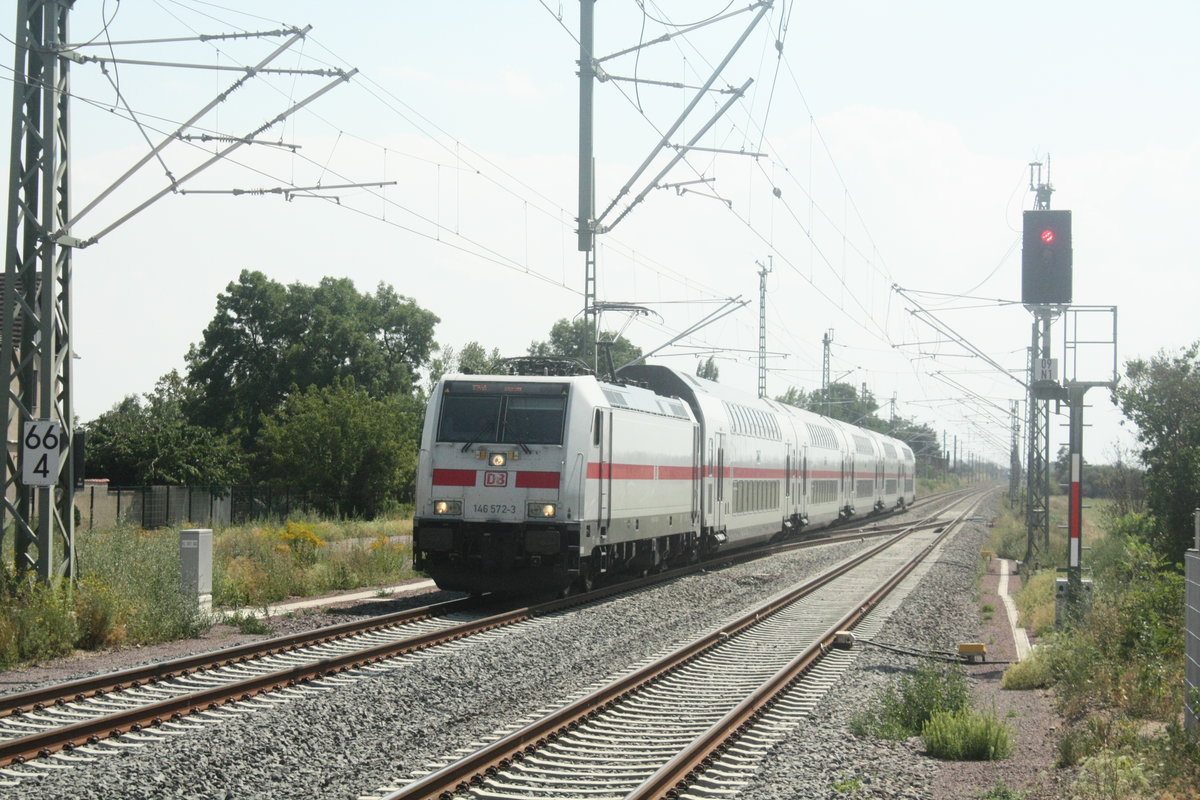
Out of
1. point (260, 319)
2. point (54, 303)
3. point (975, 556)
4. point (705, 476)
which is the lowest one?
point (975, 556)

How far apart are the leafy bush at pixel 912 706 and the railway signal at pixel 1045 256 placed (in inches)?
228

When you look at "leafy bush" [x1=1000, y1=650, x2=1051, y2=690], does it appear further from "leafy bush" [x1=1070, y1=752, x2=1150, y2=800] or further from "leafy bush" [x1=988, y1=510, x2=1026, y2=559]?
"leafy bush" [x1=988, y1=510, x2=1026, y2=559]

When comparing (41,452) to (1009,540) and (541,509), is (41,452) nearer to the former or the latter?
(541,509)

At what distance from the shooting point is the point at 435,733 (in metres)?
9.89

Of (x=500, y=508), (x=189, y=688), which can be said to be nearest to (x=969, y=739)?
(x=189, y=688)

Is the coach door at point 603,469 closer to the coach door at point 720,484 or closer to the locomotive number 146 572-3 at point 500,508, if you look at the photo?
the locomotive number 146 572-3 at point 500,508

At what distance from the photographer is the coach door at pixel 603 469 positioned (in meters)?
18.4

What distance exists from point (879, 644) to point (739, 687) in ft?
13.6

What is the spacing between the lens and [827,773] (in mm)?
8781

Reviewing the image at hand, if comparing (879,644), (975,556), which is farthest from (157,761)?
(975,556)

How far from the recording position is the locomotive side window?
18.1 metres

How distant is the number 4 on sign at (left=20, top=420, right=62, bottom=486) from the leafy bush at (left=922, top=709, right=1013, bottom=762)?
965 cm

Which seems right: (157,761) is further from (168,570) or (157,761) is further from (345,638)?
(168,570)

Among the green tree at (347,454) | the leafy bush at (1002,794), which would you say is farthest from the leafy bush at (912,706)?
the green tree at (347,454)
